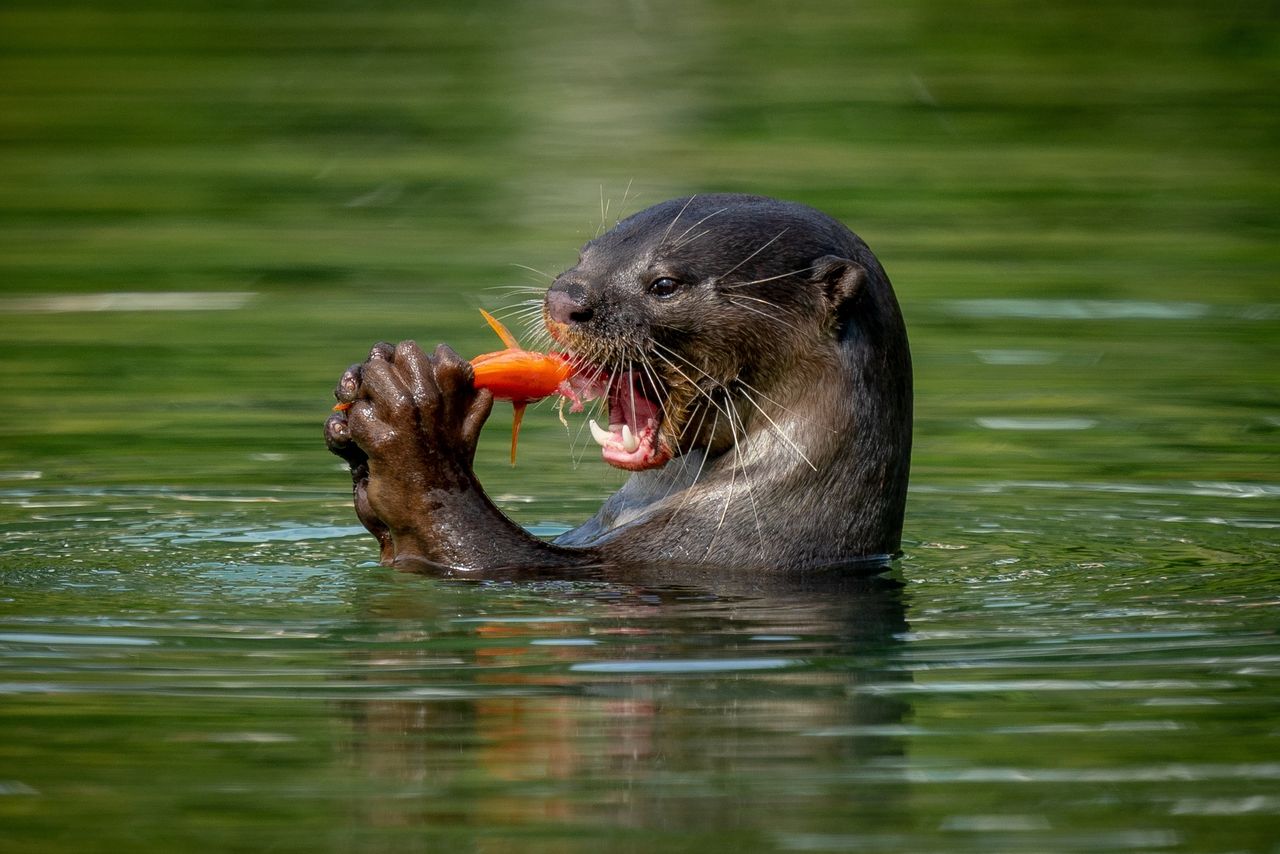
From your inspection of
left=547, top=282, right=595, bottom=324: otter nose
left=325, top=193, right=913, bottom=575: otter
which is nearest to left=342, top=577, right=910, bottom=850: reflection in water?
left=325, top=193, right=913, bottom=575: otter

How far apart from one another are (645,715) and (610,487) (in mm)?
3529

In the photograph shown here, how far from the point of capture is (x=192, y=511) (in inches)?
321

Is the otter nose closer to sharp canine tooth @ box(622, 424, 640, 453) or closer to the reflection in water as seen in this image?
sharp canine tooth @ box(622, 424, 640, 453)

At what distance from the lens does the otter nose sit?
6898 mm

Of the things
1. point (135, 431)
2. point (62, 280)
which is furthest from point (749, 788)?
point (62, 280)

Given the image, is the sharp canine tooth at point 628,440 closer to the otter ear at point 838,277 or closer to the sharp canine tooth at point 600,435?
the sharp canine tooth at point 600,435

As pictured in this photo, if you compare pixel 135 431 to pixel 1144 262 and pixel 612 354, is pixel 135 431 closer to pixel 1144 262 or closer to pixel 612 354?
pixel 612 354

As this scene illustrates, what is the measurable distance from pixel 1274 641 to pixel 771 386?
1626 mm

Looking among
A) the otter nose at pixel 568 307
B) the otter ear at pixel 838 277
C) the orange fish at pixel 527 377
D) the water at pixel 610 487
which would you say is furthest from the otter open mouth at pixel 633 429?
the otter ear at pixel 838 277

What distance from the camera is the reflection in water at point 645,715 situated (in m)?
4.84

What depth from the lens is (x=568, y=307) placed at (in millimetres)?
6895

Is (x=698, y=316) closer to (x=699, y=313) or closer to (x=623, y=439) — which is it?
(x=699, y=313)

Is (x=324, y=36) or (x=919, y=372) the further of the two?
(x=324, y=36)

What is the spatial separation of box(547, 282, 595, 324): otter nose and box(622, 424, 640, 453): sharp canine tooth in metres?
0.38
